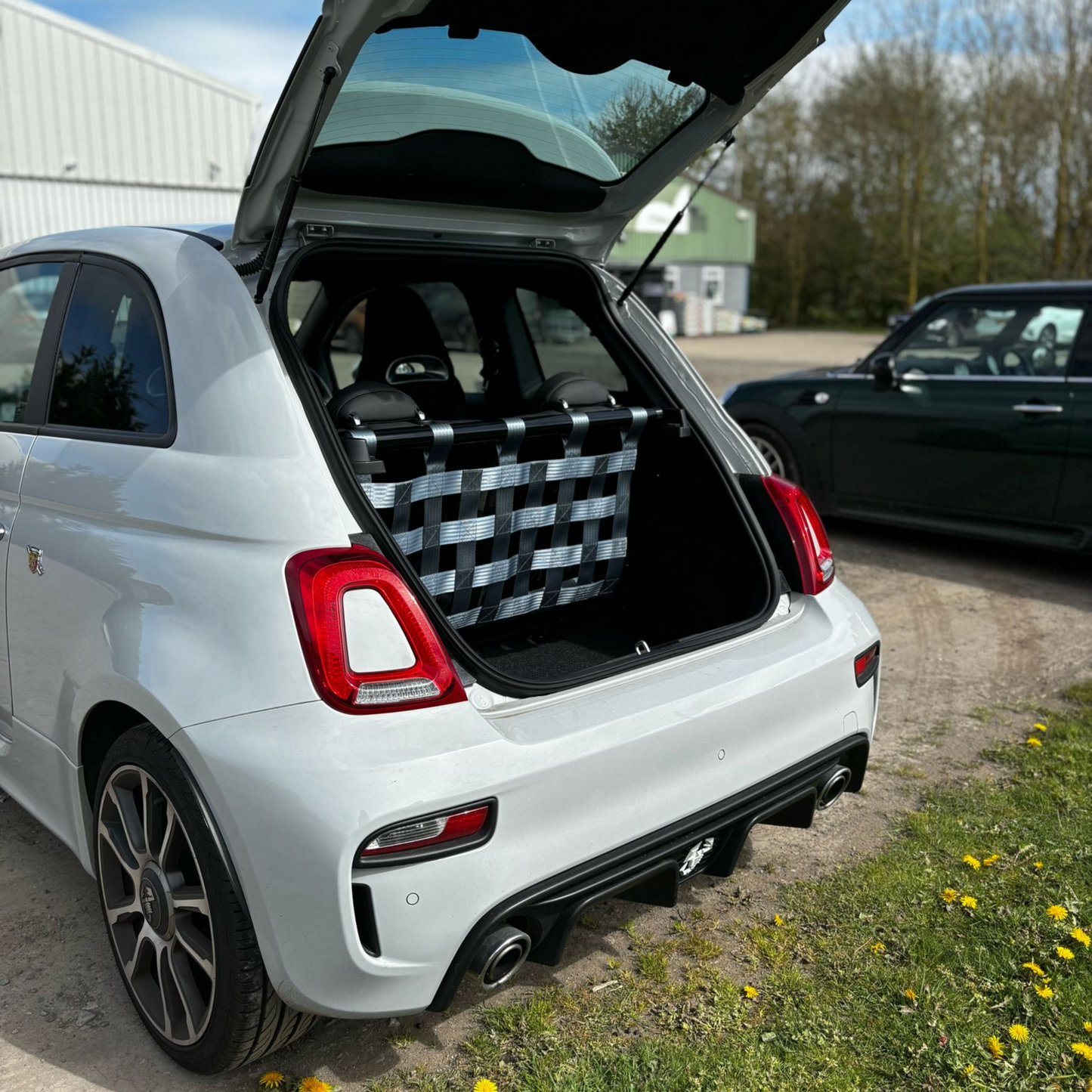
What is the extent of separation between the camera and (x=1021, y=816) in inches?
135

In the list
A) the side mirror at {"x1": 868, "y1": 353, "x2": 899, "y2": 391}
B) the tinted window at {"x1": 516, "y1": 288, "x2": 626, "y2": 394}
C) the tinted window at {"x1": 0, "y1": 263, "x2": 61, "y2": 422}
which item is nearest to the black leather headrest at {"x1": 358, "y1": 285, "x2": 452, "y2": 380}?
the tinted window at {"x1": 0, "y1": 263, "x2": 61, "y2": 422}

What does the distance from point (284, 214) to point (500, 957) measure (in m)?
1.57

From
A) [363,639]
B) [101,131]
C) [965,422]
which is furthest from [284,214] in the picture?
[101,131]

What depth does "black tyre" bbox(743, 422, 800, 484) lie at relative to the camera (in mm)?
7020

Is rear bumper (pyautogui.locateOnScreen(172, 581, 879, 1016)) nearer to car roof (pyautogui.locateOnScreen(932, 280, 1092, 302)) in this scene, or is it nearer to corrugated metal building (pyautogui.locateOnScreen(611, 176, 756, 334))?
car roof (pyautogui.locateOnScreen(932, 280, 1092, 302))

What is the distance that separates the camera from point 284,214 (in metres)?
2.31

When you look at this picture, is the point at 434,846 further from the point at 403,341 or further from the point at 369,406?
the point at 403,341

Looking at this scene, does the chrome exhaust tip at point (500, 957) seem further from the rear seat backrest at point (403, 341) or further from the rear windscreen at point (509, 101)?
the rear seat backrest at point (403, 341)

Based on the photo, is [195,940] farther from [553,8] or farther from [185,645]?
[553,8]

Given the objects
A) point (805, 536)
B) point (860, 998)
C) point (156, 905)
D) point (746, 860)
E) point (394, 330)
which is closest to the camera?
point (156, 905)

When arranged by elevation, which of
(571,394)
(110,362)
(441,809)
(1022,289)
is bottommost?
→ (441,809)

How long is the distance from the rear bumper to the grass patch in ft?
1.36

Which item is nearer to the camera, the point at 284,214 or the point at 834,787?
the point at 284,214

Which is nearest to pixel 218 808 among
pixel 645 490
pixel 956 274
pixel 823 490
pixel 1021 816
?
pixel 645 490
